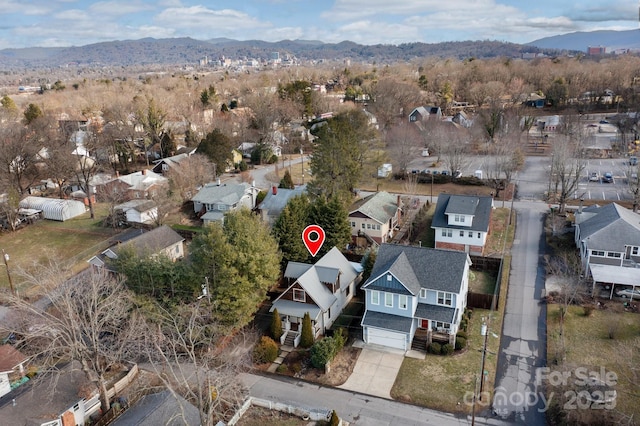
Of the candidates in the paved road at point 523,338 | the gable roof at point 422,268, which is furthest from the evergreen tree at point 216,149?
the paved road at point 523,338

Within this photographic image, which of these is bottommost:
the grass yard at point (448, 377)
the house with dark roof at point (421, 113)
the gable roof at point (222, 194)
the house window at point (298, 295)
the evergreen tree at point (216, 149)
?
the grass yard at point (448, 377)

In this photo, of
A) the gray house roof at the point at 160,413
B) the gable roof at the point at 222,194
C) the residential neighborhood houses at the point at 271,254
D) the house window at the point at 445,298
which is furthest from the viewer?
the gable roof at the point at 222,194

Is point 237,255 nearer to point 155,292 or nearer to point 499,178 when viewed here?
point 155,292

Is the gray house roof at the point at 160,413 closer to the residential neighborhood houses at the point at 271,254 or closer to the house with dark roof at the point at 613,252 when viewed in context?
the residential neighborhood houses at the point at 271,254

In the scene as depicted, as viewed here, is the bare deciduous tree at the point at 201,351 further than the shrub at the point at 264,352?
No

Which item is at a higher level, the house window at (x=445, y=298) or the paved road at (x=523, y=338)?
the house window at (x=445, y=298)

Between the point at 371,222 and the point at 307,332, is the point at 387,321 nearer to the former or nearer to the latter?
the point at 307,332

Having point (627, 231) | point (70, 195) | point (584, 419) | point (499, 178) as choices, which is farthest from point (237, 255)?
point (70, 195)
